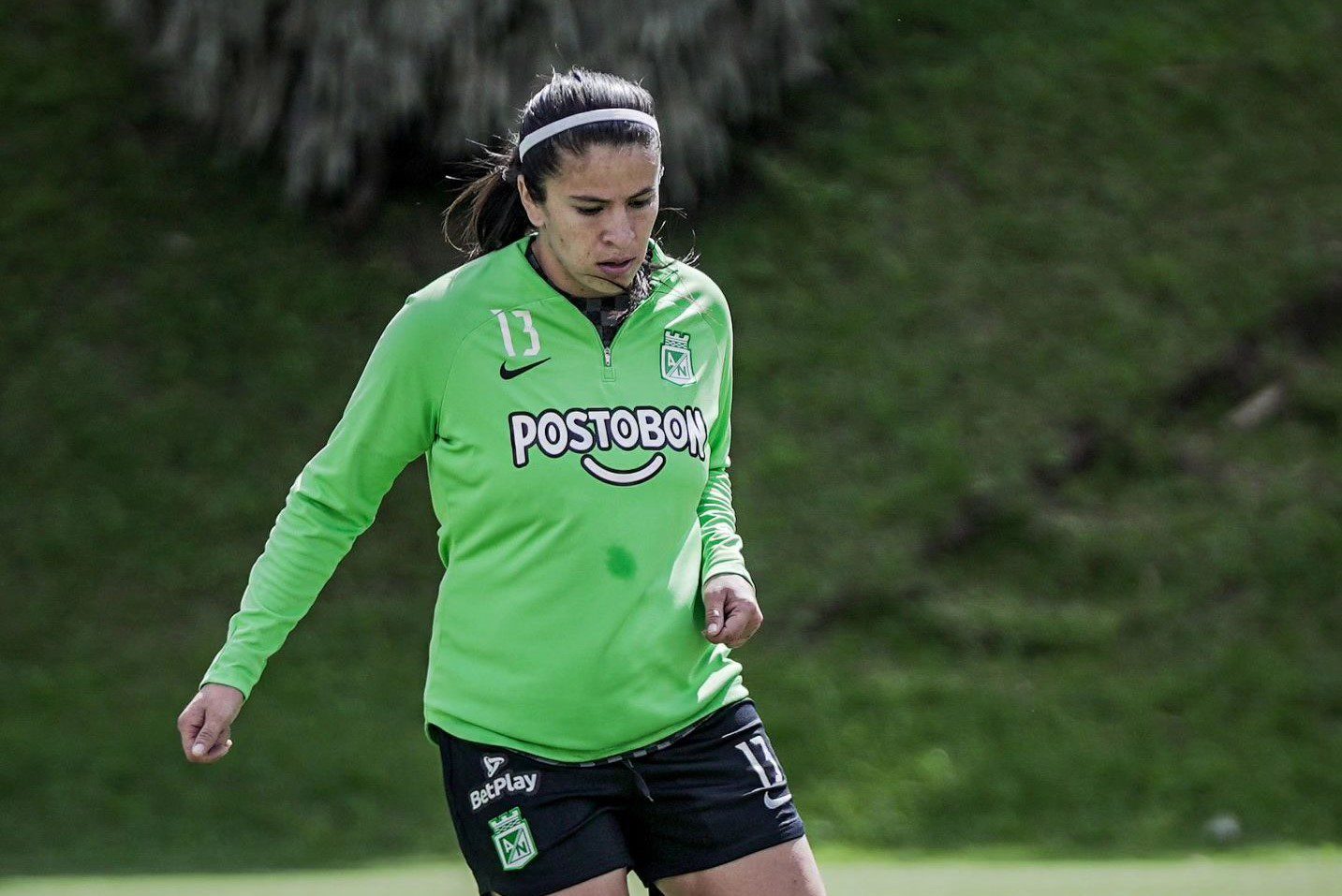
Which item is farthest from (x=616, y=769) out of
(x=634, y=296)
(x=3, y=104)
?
(x=3, y=104)

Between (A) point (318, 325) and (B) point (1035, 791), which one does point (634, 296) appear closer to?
(B) point (1035, 791)

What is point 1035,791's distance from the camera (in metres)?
7.42

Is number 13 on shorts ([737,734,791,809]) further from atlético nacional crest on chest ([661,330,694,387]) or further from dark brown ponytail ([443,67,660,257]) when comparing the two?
dark brown ponytail ([443,67,660,257])

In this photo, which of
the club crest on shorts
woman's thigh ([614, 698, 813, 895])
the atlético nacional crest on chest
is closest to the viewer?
the club crest on shorts

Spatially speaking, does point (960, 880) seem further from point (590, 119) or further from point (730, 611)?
point (590, 119)

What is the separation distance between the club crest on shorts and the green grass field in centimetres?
310

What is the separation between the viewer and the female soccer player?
2967 mm

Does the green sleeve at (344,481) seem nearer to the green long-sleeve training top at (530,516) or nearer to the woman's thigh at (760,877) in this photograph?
the green long-sleeve training top at (530,516)

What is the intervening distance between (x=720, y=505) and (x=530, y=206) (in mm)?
657

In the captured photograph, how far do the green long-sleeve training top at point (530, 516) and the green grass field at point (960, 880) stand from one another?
3.13 metres

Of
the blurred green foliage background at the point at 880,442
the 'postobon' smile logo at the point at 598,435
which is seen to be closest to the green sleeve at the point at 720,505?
the 'postobon' smile logo at the point at 598,435

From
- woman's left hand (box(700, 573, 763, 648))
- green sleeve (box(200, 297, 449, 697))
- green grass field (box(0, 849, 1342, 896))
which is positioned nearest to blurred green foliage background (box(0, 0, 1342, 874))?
green grass field (box(0, 849, 1342, 896))

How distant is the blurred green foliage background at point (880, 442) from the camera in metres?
7.55

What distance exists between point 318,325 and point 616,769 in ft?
→ 22.8
